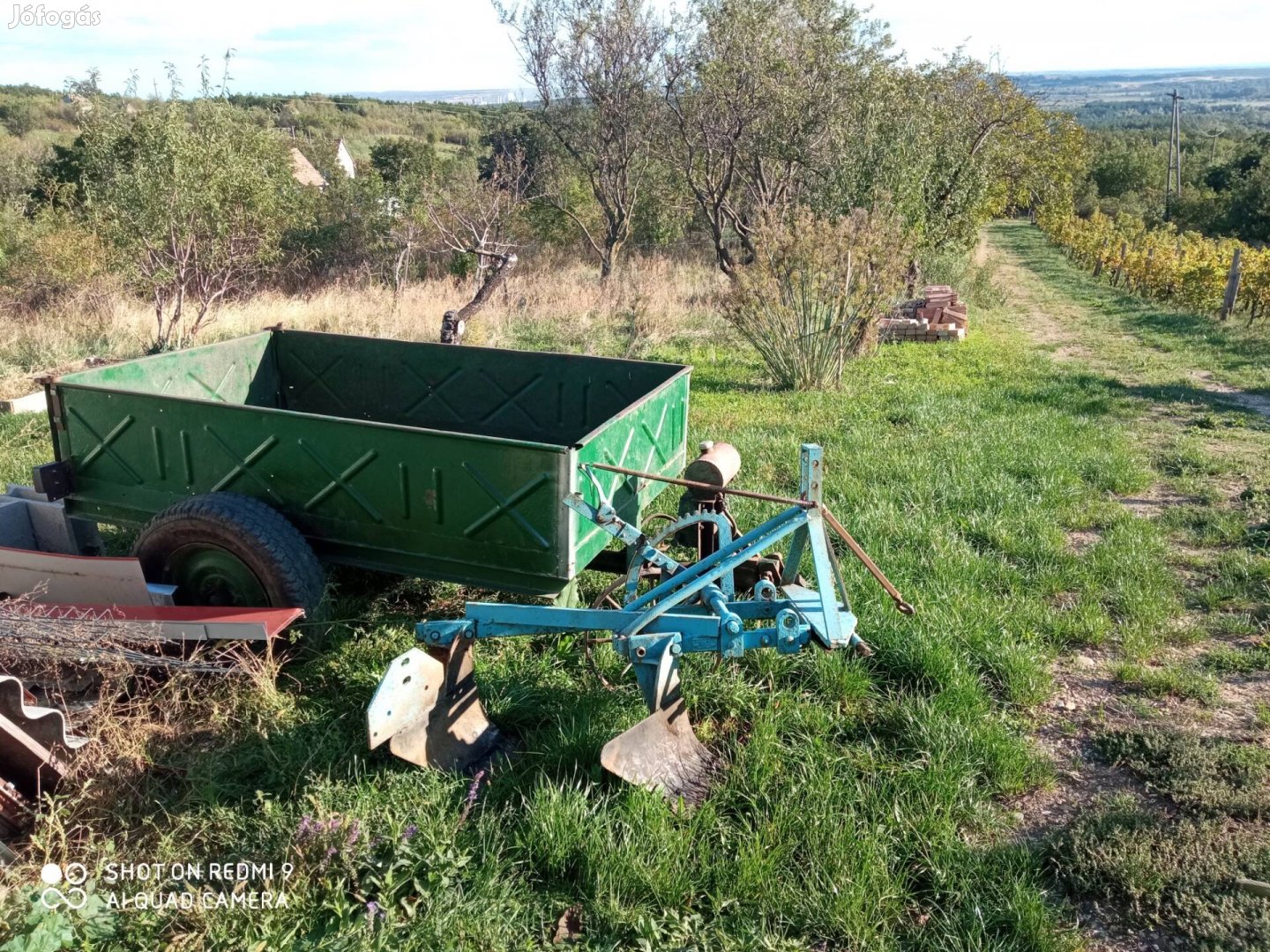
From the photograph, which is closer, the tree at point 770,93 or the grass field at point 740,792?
the grass field at point 740,792

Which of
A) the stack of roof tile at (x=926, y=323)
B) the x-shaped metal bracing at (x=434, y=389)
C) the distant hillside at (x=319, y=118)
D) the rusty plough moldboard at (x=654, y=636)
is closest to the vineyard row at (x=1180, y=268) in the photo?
the stack of roof tile at (x=926, y=323)

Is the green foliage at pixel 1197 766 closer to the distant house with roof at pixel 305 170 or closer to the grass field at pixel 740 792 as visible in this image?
the grass field at pixel 740 792

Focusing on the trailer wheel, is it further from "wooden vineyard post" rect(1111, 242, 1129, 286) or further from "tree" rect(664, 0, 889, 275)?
"wooden vineyard post" rect(1111, 242, 1129, 286)

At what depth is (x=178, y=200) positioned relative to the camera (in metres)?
13.4

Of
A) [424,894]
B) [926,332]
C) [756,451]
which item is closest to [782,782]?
[424,894]

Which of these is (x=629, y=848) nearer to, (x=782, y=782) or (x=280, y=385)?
(x=782, y=782)

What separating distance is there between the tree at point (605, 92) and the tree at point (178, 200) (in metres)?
6.83

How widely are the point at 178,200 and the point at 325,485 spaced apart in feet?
37.2

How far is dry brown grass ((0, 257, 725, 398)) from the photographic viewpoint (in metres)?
12.3

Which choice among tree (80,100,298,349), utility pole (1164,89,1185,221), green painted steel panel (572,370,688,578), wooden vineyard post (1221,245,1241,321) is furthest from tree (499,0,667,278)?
utility pole (1164,89,1185,221)

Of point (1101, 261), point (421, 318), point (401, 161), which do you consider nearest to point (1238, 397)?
point (421, 318)

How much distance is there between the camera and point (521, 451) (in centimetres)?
379

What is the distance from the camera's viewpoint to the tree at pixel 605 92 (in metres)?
19.2

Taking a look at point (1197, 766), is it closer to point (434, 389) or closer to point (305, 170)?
point (434, 389)
